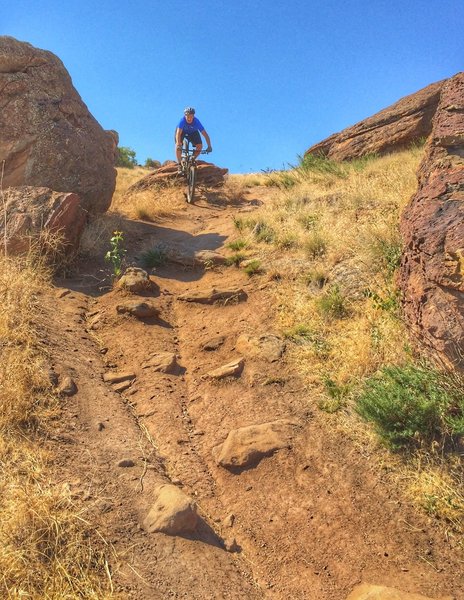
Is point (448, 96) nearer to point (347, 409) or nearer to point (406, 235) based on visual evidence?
point (406, 235)

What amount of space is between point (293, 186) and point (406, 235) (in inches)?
303

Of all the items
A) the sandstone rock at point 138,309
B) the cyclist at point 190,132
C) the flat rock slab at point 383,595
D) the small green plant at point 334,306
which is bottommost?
the flat rock slab at point 383,595

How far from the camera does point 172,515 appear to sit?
305 cm

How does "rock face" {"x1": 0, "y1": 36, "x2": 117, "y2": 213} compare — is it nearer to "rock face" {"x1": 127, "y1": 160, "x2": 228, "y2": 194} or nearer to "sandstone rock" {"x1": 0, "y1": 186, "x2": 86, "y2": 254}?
"sandstone rock" {"x1": 0, "y1": 186, "x2": 86, "y2": 254}

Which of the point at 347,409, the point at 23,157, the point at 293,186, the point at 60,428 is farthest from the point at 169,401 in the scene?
the point at 293,186

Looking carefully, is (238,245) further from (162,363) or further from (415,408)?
(415,408)

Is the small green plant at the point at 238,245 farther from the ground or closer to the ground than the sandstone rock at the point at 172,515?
farther from the ground

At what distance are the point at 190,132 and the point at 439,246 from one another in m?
9.21

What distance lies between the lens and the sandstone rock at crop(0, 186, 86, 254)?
6.76m

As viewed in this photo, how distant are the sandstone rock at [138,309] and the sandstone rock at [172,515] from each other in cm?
311

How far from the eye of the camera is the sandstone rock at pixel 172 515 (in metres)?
3.02

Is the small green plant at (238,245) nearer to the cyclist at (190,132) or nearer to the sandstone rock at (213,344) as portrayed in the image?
the sandstone rock at (213,344)

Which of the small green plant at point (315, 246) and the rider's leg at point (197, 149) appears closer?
the small green plant at point (315, 246)

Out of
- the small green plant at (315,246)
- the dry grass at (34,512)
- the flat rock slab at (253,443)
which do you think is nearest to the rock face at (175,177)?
the small green plant at (315,246)
